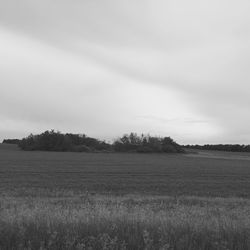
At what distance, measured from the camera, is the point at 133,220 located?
25.5ft

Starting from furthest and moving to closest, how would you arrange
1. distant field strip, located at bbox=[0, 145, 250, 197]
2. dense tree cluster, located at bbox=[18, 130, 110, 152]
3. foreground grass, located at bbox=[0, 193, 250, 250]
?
dense tree cluster, located at bbox=[18, 130, 110, 152]
distant field strip, located at bbox=[0, 145, 250, 197]
foreground grass, located at bbox=[0, 193, 250, 250]

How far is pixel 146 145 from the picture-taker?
14625 cm

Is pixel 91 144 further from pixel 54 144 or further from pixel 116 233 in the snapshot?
pixel 116 233

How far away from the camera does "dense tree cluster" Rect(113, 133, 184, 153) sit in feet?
465

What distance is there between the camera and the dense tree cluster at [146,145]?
141750mm

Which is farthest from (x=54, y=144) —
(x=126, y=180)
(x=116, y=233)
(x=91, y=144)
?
(x=116, y=233)

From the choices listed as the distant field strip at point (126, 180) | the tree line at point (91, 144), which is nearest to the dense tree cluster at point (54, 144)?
the tree line at point (91, 144)

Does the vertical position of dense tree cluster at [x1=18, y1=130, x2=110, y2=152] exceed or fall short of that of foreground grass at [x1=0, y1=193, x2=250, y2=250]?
it exceeds it

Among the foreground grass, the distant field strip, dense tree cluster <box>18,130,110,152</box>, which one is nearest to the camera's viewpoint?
the foreground grass

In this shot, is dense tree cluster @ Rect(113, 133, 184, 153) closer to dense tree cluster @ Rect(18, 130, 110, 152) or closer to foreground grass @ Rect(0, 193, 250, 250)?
dense tree cluster @ Rect(18, 130, 110, 152)

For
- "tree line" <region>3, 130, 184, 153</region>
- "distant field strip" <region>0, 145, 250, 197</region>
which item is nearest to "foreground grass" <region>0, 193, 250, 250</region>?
"distant field strip" <region>0, 145, 250, 197</region>

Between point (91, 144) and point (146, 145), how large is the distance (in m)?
18.4

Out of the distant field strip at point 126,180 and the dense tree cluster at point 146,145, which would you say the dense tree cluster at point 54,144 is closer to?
the dense tree cluster at point 146,145

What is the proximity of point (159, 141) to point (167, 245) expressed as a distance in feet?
470
